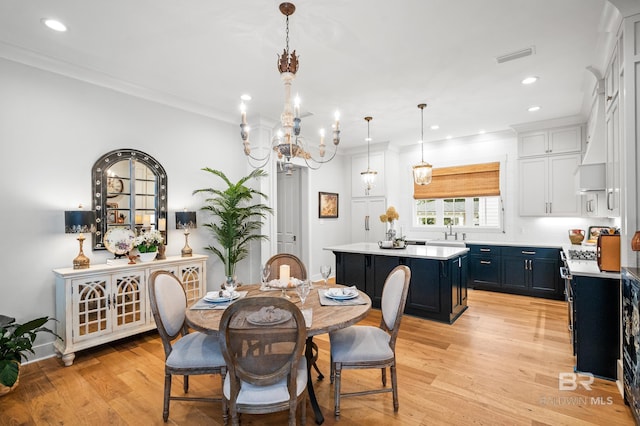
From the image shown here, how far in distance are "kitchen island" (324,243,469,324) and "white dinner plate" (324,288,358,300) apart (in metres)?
1.85

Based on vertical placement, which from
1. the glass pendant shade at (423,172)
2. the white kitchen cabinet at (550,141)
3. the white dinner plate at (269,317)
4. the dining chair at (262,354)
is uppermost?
the white kitchen cabinet at (550,141)

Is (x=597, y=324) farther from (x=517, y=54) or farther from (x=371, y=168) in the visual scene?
(x=371, y=168)

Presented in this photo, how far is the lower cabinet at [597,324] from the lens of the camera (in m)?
2.55

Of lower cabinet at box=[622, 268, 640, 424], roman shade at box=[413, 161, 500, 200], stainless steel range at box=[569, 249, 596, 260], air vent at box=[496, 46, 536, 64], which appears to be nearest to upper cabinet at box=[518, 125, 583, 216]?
roman shade at box=[413, 161, 500, 200]

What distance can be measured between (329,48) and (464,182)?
443 cm

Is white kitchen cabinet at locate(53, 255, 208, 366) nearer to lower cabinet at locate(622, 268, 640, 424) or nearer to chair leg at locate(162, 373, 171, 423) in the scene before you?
chair leg at locate(162, 373, 171, 423)

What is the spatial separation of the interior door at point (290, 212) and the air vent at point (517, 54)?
12.9 ft

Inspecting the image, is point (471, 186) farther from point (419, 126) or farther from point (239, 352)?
point (239, 352)

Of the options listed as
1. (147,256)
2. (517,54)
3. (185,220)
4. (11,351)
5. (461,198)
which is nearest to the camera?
(11,351)

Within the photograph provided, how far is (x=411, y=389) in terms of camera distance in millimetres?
2494

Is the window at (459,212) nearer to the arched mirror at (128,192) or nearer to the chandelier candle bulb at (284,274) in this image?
the chandelier candle bulb at (284,274)

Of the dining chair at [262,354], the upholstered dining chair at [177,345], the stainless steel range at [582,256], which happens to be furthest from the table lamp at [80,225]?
the stainless steel range at [582,256]

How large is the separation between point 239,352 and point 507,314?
13.2 ft

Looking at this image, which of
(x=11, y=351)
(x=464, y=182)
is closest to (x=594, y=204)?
(x=464, y=182)
